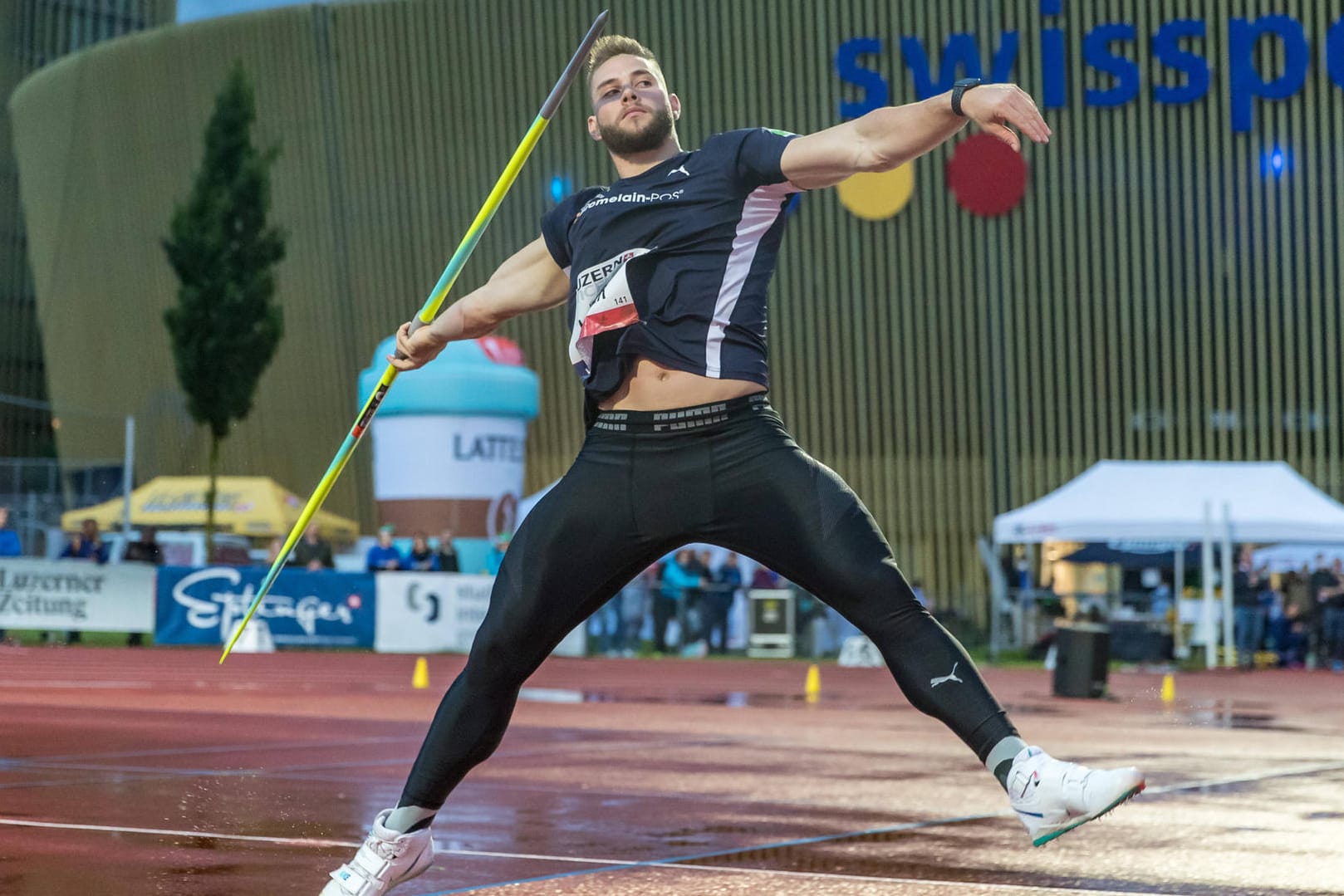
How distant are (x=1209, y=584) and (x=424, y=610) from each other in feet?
32.3

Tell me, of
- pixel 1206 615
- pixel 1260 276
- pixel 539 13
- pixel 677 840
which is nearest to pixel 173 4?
pixel 539 13

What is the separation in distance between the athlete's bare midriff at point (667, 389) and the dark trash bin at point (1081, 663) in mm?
13468

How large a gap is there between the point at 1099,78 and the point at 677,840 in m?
33.8

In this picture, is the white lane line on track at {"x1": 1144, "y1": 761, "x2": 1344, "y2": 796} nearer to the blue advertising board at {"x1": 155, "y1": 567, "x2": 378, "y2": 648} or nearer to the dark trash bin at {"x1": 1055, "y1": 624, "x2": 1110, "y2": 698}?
the dark trash bin at {"x1": 1055, "y1": 624, "x2": 1110, "y2": 698}

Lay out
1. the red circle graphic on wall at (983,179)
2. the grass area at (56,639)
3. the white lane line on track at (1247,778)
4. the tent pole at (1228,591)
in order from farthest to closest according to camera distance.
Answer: the red circle graphic on wall at (983,179) < the grass area at (56,639) < the tent pole at (1228,591) < the white lane line on track at (1247,778)

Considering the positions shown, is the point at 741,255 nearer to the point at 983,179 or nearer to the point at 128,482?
the point at 128,482

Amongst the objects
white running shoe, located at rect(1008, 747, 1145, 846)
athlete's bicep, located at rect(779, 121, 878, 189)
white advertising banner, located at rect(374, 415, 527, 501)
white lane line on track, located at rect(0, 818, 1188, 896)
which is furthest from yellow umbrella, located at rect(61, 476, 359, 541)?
white running shoe, located at rect(1008, 747, 1145, 846)

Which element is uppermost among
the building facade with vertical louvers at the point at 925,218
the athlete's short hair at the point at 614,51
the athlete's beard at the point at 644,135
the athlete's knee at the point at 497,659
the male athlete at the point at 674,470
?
the building facade with vertical louvers at the point at 925,218

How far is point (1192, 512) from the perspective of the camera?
79.6ft

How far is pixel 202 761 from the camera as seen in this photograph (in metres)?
9.05

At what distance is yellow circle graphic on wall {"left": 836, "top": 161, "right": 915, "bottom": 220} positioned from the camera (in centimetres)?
3962

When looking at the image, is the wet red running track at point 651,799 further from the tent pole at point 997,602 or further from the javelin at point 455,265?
the tent pole at point 997,602

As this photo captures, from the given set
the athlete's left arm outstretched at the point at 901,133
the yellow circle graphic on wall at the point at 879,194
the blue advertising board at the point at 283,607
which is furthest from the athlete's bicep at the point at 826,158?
the yellow circle graphic on wall at the point at 879,194

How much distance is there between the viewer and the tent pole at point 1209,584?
23531 mm
